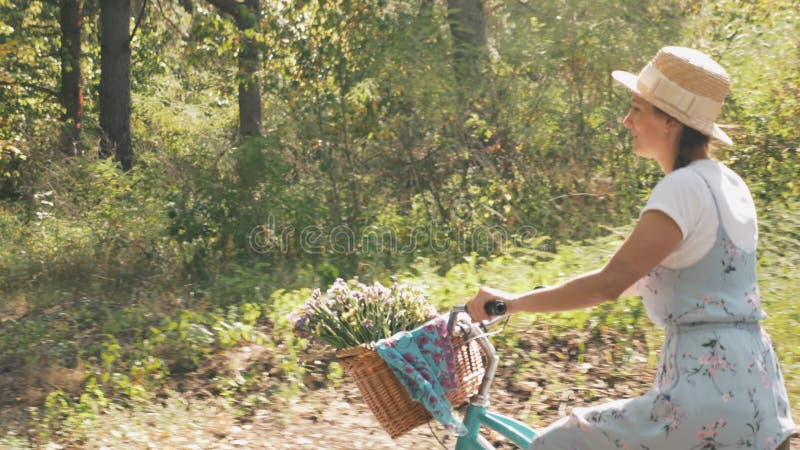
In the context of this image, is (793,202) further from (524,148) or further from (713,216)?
(713,216)

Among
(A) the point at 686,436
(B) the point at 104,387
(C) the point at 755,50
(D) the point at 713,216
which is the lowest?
(B) the point at 104,387

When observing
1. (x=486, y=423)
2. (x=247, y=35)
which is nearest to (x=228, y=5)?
(x=247, y=35)

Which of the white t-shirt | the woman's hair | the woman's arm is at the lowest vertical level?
the woman's arm

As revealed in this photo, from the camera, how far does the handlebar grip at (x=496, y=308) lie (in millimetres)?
2984

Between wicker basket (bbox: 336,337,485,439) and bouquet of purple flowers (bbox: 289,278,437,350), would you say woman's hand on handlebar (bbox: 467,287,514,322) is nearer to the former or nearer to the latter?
wicker basket (bbox: 336,337,485,439)

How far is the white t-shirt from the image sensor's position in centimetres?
270

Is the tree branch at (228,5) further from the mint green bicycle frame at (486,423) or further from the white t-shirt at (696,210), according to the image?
the white t-shirt at (696,210)

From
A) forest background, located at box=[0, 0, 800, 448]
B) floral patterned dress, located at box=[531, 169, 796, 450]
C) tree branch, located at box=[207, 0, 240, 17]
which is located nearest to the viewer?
floral patterned dress, located at box=[531, 169, 796, 450]

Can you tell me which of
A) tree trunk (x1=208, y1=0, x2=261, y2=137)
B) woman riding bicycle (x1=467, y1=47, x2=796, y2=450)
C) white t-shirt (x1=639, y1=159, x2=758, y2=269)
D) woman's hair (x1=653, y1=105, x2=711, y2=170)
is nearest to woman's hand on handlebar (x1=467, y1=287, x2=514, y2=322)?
woman riding bicycle (x1=467, y1=47, x2=796, y2=450)

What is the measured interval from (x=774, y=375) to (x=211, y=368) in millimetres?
5591

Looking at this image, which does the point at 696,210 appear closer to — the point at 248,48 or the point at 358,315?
the point at 358,315

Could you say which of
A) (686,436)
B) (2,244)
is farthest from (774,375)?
(2,244)

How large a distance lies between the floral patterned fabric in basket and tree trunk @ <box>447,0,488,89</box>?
8.92m

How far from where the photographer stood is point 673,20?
12438 millimetres
